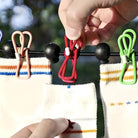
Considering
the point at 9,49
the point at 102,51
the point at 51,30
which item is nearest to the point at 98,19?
the point at 102,51

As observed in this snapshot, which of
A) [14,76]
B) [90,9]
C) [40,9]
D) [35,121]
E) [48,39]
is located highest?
[40,9]

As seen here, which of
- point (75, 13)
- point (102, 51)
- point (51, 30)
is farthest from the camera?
point (51, 30)

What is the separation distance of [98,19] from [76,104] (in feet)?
0.67

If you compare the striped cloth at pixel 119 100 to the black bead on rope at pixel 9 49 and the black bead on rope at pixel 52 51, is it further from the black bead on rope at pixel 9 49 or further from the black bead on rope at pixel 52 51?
the black bead on rope at pixel 9 49

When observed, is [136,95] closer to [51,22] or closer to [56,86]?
[56,86]

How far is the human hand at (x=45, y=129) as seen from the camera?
0.56m

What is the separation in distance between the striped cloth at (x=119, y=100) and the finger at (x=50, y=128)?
4.1 inches

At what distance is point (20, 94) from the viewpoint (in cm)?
68

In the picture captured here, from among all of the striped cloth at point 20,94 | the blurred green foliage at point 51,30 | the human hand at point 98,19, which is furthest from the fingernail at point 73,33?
the blurred green foliage at point 51,30

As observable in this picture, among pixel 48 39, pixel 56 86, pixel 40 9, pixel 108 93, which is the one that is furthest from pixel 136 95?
pixel 48 39

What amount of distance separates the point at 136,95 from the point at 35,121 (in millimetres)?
229

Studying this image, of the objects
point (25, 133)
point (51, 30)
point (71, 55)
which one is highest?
point (51, 30)

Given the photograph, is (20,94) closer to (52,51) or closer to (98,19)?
(52,51)

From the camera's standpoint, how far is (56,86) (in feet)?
2.19
